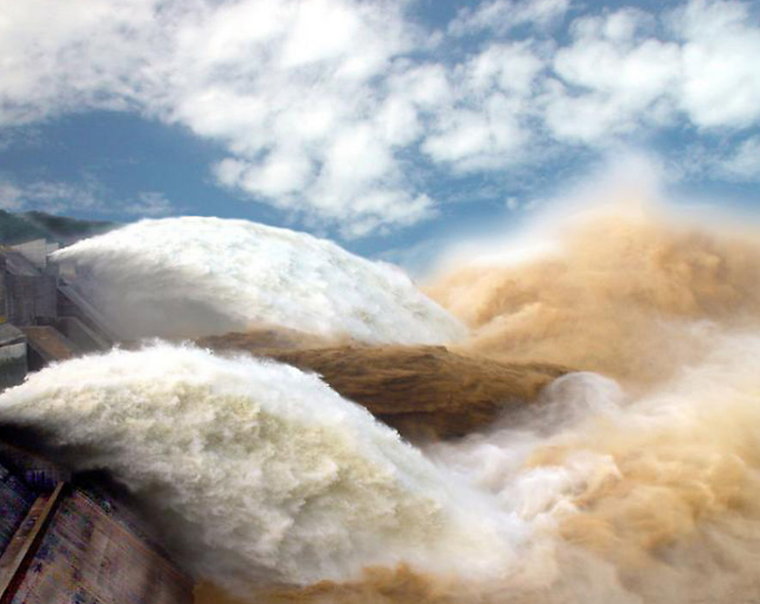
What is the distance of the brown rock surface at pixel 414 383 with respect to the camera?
1516 cm

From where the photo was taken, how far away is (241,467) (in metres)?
9.73

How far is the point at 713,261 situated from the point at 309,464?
20.8 m

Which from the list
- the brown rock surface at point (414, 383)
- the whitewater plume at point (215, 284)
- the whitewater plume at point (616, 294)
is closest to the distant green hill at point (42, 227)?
the whitewater plume at point (215, 284)

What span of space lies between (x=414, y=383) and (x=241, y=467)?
21.3 ft

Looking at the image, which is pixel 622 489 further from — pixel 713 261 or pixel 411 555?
pixel 713 261

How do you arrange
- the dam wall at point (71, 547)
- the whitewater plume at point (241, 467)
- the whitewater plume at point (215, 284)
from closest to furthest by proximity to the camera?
the dam wall at point (71, 547) < the whitewater plume at point (241, 467) < the whitewater plume at point (215, 284)

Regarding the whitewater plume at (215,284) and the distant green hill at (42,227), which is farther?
the distant green hill at (42,227)

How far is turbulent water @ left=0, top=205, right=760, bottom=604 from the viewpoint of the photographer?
9484mm

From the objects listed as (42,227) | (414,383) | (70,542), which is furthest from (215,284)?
(70,542)

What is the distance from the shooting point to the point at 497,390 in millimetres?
16516

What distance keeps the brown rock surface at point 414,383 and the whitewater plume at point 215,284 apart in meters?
2.14

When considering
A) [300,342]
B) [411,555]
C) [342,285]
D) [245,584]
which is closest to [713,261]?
[342,285]

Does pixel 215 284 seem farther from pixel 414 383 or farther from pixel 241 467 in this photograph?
pixel 241 467

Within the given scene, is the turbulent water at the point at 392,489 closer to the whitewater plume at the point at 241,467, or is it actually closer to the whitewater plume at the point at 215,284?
the whitewater plume at the point at 241,467
